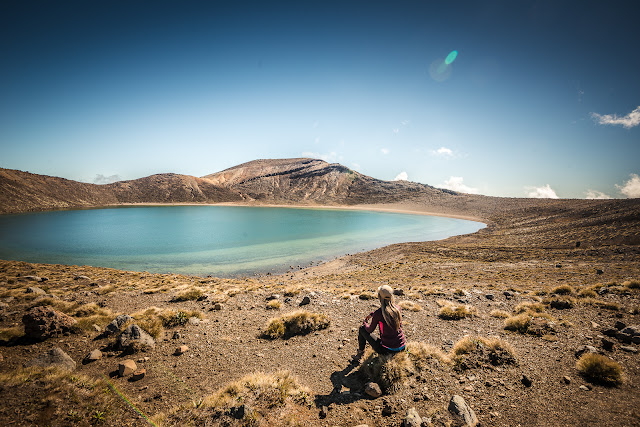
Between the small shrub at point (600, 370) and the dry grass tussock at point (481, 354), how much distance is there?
1.16 metres

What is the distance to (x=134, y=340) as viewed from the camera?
646 centimetres

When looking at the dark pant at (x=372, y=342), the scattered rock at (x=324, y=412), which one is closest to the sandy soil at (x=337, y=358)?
the scattered rock at (x=324, y=412)

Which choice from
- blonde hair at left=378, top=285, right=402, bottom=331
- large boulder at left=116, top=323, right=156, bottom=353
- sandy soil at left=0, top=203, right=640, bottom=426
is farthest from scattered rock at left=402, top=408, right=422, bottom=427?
large boulder at left=116, top=323, right=156, bottom=353

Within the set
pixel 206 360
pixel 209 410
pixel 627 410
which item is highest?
pixel 627 410

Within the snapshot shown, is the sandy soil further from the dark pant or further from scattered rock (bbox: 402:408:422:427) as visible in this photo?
the dark pant

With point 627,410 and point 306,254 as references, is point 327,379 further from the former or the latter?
point 306,254

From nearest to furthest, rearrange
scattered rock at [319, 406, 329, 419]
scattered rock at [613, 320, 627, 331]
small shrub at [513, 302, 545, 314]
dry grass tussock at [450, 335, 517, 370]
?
scattered rock at [319, 406, 329, 419] → dry grass tussock at [450, 335, 517, 370] → scattered rock at [613, 320, 627, 331] → small shrub at [513, 302, 545, 314]

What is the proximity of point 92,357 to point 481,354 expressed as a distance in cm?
962

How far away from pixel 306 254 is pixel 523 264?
22.3m

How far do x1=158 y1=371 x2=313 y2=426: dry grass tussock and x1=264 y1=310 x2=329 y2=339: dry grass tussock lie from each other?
264 centimetres

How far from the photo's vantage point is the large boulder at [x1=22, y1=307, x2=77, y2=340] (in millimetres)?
6223

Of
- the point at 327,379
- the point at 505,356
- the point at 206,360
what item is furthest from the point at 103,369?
the point at 505,356

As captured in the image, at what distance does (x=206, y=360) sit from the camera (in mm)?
6258

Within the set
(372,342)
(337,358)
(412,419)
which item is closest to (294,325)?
(337,358)
